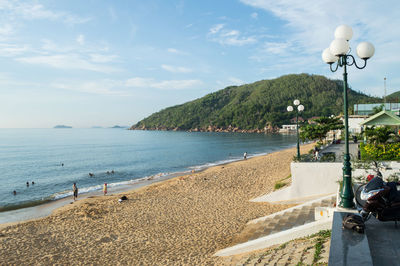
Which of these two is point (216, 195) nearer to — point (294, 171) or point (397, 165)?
point (294, 171)

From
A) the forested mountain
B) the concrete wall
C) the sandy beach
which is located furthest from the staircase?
the forested mountain

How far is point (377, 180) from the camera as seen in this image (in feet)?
16.3

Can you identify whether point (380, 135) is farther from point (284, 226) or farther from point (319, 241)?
point (319, 241)

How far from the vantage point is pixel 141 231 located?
38.9ft

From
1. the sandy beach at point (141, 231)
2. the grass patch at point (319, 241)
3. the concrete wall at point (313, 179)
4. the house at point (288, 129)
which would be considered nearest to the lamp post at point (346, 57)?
the grass patch at point (319, 241)

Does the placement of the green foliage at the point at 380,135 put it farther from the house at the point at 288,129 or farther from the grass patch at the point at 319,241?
the house at the point at 288,129

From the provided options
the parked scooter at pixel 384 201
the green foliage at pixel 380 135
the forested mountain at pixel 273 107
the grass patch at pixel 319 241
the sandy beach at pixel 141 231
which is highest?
the forested mountain at pixel 273 107

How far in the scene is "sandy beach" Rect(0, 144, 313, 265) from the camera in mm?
9523

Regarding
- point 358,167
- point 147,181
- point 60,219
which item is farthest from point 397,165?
point 147,181

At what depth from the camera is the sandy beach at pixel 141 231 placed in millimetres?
9523

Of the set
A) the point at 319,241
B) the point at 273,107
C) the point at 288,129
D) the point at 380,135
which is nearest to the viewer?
the point at 319,241

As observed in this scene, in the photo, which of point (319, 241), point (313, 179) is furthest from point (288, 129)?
point (319, 241)

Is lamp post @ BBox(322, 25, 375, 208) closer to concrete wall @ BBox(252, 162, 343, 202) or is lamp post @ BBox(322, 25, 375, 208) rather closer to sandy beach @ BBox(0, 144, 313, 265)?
sandy beach @ BBox(0, 144, 313, 265)

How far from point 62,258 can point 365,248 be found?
10047mm
